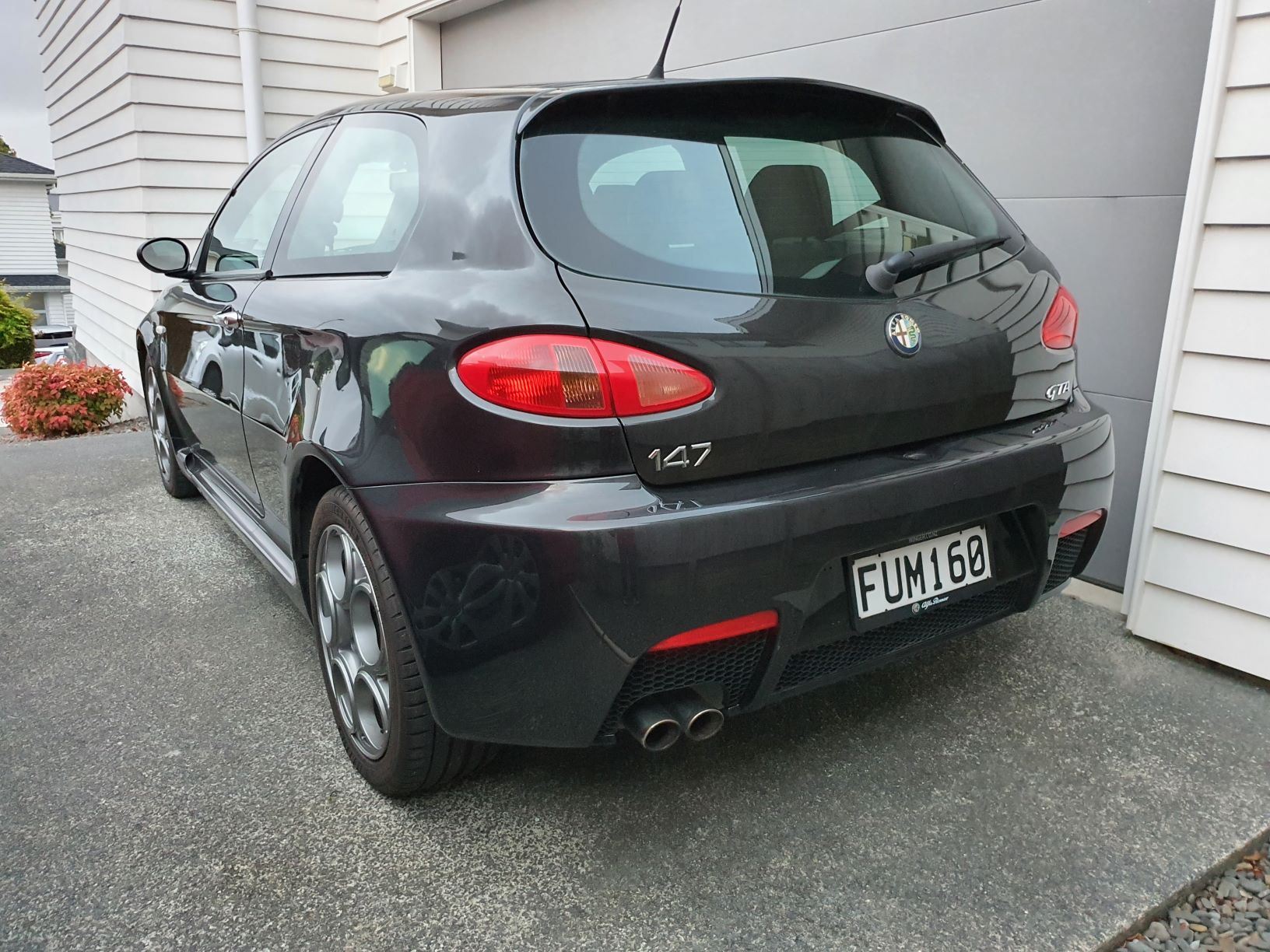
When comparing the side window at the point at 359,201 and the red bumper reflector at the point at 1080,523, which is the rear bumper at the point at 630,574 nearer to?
the red bumper reflector at the point at 1080,523

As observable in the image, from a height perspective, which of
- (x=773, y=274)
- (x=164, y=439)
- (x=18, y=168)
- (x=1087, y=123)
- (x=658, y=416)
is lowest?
(x=164, y=439)

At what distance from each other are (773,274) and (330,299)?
3.31 feet

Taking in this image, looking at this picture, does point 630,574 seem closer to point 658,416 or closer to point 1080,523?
point 658,416

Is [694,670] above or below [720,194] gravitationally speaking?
below

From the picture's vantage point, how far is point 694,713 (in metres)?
1.69

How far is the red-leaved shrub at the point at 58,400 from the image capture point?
21.8 ft

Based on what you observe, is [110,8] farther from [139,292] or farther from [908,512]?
[908,512]

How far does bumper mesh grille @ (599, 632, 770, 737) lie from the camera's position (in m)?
1.68

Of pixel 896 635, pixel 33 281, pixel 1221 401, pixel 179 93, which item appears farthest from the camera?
pixel 33 281

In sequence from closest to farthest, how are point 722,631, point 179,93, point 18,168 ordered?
1. point 722,631
2. point 179,93
3. point 18,168

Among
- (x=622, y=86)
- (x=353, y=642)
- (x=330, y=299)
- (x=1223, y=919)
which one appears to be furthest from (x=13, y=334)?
(x=1223, y=919)

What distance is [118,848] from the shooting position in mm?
1939

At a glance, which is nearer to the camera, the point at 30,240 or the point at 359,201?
the point at 359,201

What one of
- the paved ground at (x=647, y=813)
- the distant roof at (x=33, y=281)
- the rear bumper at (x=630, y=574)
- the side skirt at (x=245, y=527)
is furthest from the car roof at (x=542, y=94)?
the distant roof at (x=33, y=281)
